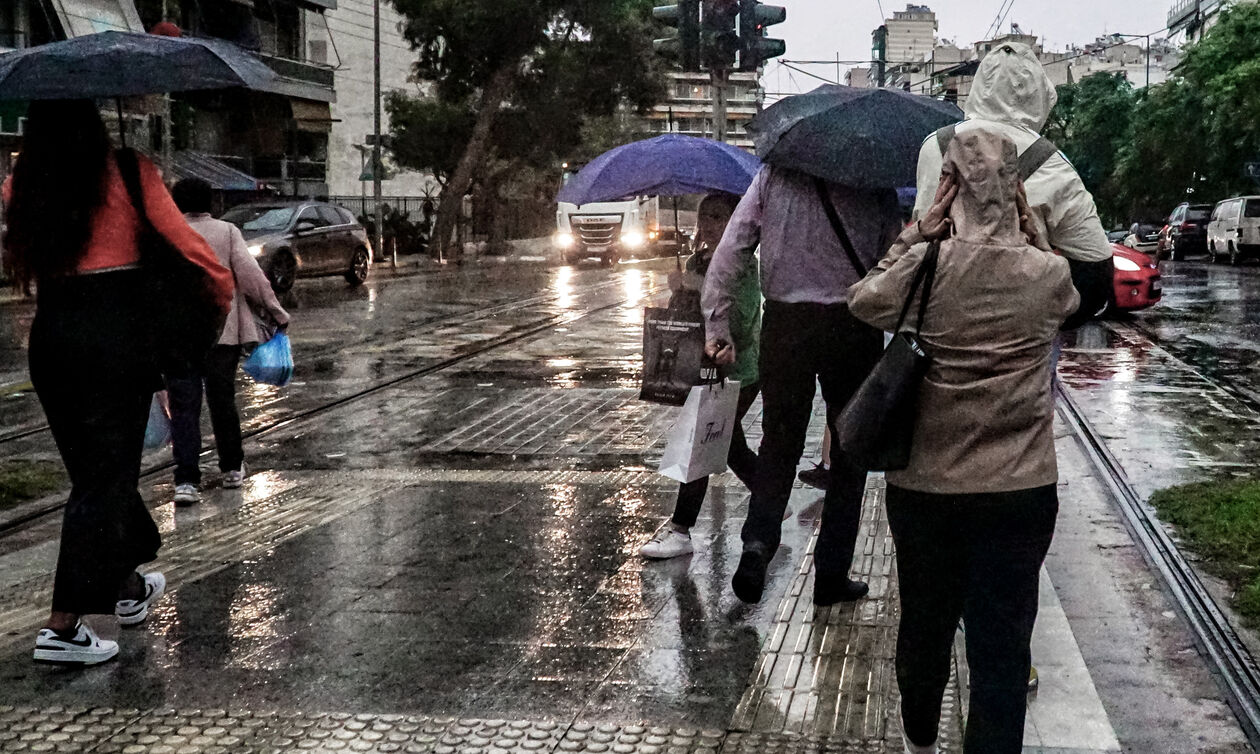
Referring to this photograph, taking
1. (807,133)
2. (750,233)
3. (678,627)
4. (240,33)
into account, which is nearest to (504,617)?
(678,627)

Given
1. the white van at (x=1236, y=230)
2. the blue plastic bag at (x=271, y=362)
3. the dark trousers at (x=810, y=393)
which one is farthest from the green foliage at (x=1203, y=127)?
the dark trousers at (x=810, y=393)

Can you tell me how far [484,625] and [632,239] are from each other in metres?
35.5

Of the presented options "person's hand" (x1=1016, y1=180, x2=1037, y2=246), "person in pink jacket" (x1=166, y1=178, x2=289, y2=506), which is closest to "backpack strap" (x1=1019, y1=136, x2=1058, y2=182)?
"person's hand" (x1=1016, y1=180, x2=1037, y2=246)

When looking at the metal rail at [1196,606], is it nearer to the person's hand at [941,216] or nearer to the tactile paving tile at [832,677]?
the tactile paving tile at [832,677]

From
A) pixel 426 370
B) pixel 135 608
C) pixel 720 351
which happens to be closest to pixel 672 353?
pixel 720 351

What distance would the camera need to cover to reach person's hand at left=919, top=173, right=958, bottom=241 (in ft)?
10.9

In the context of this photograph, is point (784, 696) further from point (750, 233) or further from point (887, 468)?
point (750, 233)

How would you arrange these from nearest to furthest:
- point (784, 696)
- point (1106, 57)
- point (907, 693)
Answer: point (907, 693)
point (784, 696)
point (1106, 57)

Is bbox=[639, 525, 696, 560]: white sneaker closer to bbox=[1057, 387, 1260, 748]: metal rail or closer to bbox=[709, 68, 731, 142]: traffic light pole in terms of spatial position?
bbox=[1057, 387, 1260, 748]: metal rail

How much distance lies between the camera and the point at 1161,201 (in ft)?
213

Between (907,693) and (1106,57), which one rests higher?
(1106,57)

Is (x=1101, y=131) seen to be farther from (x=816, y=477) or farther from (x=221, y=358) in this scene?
(x=221, y=358)

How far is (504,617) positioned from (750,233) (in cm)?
166

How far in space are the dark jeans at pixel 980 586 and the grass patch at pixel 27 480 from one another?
5.56 metres
